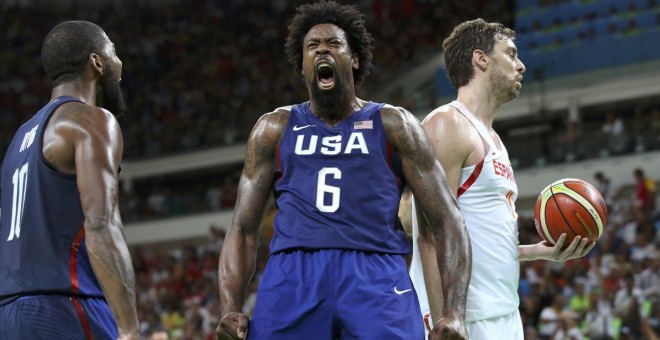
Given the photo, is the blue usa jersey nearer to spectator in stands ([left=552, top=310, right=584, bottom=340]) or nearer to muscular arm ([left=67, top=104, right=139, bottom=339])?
muscular arm ([left=67, top=104, right=139, bottom=339])

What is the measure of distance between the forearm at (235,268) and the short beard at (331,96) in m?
0.67

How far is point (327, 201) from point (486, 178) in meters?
1.10

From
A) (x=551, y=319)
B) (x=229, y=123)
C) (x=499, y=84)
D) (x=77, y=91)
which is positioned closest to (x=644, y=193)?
(x=551, y=319)

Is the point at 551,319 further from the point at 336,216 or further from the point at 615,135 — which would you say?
the point at 336,216

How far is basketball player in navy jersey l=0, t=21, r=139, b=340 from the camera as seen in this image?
12.2 ft

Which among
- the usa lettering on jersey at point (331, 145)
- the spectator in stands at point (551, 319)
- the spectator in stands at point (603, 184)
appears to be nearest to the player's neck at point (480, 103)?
the usa lettering on jersey at point (331, 145)

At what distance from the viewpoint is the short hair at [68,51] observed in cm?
418

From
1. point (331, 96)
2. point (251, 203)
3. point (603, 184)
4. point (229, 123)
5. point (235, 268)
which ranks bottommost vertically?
point (603, 184)

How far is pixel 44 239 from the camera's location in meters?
3.84

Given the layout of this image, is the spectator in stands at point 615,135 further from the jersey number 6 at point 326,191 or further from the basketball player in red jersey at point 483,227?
the jersey number 6 at point 326,191

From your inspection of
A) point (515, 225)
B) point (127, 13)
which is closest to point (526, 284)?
point (515, 225)

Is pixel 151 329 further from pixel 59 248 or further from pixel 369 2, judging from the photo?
pixel 59 248

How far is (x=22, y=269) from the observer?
12.6 feet

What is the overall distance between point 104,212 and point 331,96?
1185 mm
